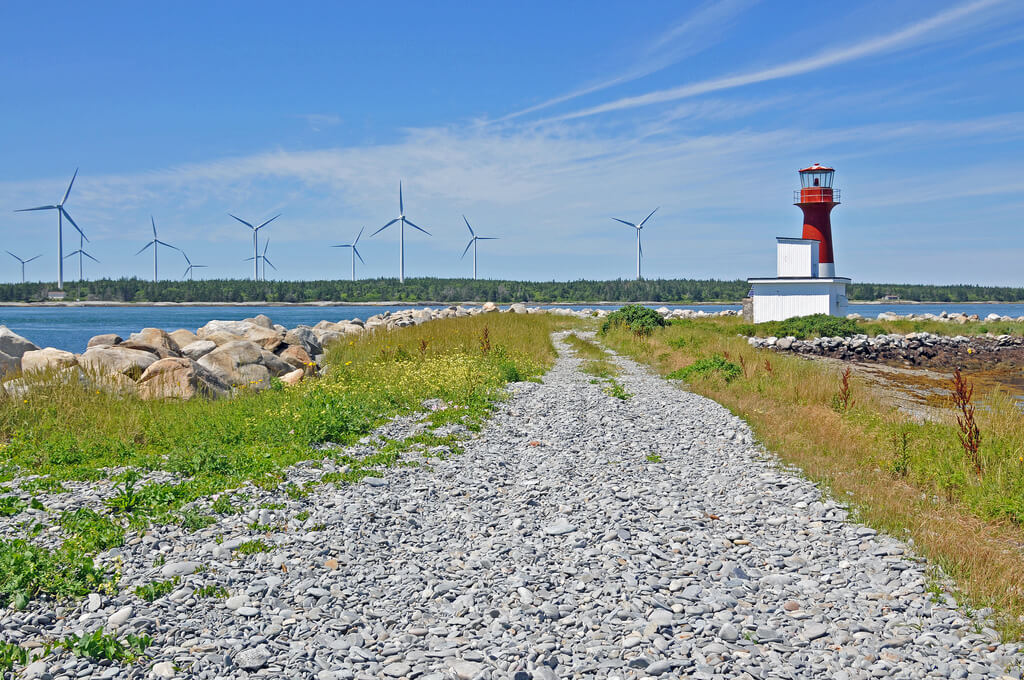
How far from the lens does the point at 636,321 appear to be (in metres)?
38.7

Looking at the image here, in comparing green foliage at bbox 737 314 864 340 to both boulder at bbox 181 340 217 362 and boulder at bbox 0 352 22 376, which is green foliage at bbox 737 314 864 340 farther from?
boulder at bbox 0 352 22 376

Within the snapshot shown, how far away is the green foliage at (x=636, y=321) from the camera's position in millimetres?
37219

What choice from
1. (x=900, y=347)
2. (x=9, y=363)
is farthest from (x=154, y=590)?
(x=900, y=347)

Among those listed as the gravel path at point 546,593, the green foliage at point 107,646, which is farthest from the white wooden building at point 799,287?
the green foliage at point 107,646

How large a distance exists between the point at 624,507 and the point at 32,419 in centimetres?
975

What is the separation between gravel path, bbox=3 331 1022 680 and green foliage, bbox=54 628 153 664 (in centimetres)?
11

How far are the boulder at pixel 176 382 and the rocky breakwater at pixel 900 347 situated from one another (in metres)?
26.4

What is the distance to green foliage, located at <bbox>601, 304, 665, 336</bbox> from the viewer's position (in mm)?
37219

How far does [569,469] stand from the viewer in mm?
10273

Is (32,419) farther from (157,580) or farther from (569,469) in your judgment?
(569,469)

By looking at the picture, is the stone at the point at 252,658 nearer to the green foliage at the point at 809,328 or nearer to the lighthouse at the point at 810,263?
the green foliage at the point at 809,328

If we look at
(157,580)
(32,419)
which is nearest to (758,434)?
(157,580)

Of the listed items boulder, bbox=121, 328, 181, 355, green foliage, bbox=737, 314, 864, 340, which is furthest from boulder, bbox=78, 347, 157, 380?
green foliage, bbox=737, 314, 864, 340

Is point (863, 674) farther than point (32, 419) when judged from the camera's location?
No
